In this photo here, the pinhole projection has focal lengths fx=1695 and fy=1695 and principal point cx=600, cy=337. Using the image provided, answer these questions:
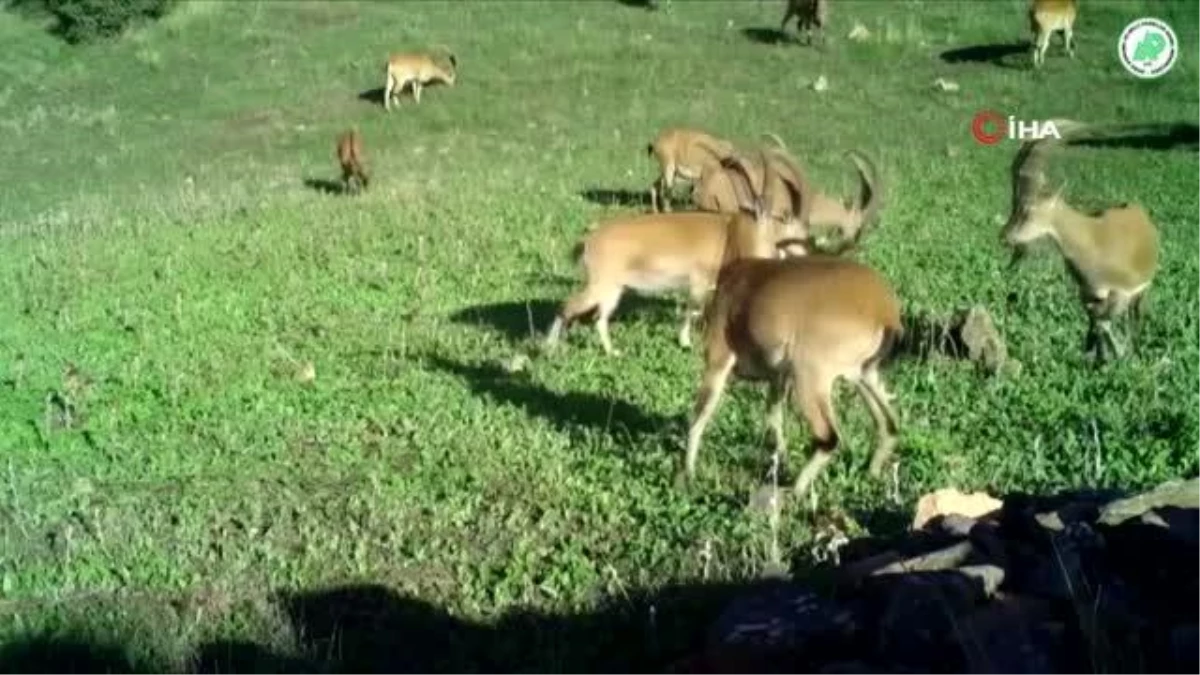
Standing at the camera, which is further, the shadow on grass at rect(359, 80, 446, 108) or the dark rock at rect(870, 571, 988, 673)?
the shadow on grass at rect(359, 80, 446, 108)

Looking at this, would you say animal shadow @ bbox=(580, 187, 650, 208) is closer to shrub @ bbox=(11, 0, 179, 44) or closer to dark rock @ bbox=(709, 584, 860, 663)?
dark rock @ bbox=(709, 584, 860, 663)

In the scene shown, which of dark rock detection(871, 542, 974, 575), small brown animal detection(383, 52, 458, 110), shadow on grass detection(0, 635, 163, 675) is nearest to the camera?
dark rock detection(871, 542, 974, 575)

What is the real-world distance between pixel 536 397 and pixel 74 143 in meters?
17.3

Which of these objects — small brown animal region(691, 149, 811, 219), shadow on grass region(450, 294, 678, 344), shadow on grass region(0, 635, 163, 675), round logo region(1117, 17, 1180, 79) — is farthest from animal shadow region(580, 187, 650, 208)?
shadow on grass region(0, 635, 163, 675)

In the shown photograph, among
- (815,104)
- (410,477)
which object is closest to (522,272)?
(410,477)

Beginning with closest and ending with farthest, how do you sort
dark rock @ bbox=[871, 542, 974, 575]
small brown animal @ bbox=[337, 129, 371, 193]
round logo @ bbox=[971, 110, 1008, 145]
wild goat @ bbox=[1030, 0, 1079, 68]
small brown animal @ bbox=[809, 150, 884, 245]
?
dark rock @ bbox=[871, 542, 974, 575], small brown animal @ bbox=[809, 150, 884, 245], small brown animal @ bbox=[337, 129, 371, 193], round logo @ bbox=[971, 110, 1008, 145], wild goat @ bbox=[1030, 0, 1079, 68]

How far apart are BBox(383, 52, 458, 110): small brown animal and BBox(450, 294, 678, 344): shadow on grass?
539 inches

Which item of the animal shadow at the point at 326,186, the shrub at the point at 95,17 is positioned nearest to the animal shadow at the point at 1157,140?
the animal shadow at the point at 326,186

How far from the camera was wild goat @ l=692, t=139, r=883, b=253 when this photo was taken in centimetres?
1100

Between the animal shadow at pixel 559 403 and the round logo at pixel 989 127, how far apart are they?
11806mm

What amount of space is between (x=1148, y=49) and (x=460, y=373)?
18.0 metres

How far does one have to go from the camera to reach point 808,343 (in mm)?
8227

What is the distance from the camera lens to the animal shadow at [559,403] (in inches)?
377

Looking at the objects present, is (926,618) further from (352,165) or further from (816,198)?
(352,165)
